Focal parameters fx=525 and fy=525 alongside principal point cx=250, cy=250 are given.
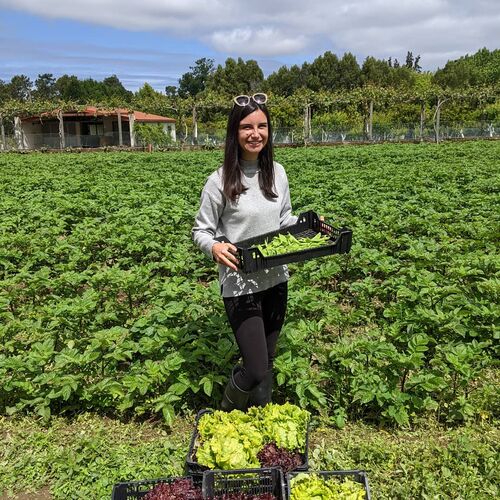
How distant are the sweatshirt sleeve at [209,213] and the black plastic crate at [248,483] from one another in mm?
1175

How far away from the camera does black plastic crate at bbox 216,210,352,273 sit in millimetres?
2795

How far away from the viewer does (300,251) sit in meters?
2.88

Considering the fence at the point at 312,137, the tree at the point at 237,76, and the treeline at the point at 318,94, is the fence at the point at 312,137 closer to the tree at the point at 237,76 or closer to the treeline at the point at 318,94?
the treeline at the point at 318,94

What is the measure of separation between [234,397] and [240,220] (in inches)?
42.9

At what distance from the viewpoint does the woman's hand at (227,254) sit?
9.32ft

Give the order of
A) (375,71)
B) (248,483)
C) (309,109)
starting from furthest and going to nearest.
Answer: (375,71) < (309,109) < (248,483)

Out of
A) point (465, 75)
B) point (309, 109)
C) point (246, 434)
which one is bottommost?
point (246, 434)

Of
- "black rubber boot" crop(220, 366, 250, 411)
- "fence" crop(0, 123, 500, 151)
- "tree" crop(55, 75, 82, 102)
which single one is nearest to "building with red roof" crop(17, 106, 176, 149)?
"fence" crop(0, 123, 500, 151)

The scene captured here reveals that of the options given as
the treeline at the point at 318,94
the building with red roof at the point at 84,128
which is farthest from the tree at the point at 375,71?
the building with red roof at the point at 84,128

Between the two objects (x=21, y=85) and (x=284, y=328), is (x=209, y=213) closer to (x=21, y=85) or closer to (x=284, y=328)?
(x=284, y=328)

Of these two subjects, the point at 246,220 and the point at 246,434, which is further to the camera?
the point at 246,220

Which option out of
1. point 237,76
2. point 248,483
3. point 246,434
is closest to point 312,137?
point 237,76

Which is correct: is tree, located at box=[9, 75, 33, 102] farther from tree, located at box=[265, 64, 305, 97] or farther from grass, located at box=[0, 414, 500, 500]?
grass, located at box=[0, 414, 500, 500]

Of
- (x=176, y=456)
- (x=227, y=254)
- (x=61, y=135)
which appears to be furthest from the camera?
(x=61, y=135)
